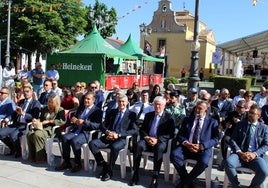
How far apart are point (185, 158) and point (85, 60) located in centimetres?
1529

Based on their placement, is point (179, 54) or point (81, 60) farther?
point (179, 54)

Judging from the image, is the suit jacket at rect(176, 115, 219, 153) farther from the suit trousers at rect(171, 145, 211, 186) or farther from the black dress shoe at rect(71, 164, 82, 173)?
the black dress shoe at rect(71, 164, 82, 173)

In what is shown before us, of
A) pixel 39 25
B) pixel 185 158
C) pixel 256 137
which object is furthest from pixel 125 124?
pixel 39 25

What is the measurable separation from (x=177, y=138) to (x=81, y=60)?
15.2m

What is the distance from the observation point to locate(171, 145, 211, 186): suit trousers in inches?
203

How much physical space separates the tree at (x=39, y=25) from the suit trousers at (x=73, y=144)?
21.5 meters

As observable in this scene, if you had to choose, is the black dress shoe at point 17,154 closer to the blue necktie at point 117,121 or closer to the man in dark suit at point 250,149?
the blue necktie at point 117,121

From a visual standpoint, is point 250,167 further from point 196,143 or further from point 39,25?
point 39,25

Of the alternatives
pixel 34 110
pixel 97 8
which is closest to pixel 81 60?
pixel 34 110

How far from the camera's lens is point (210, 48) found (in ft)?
165

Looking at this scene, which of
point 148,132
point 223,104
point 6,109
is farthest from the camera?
point 223,104

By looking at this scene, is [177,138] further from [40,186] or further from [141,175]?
[40,186]

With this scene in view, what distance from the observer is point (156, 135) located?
19.2 ft

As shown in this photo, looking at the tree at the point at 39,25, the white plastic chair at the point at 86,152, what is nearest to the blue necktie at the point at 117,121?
the white plastic chair at the point at 86,152
